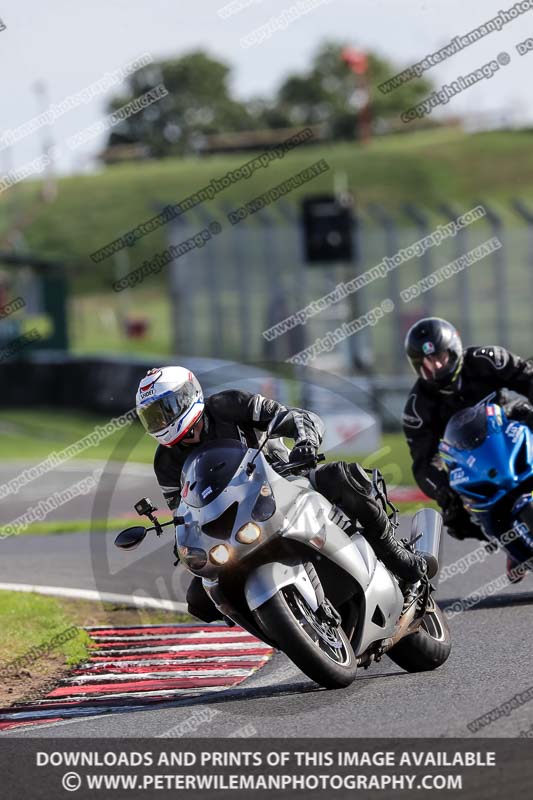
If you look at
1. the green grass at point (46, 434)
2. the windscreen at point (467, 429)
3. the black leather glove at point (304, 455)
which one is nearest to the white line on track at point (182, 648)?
the windscreen at point (467, 429)

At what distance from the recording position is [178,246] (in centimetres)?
2711

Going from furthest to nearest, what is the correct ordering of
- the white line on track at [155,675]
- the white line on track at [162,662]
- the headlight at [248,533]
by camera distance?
1. the white line on track at [162,662]
2. the white line on track at [155,675]
3. the headlight at [248,533]

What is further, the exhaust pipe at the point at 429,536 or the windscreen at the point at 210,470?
the exhaust pipe at the point at 429,536

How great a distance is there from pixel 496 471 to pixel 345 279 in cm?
1695

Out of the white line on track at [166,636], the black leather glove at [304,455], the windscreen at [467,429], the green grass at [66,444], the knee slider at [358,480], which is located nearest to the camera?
the black leather glove at [304,455]

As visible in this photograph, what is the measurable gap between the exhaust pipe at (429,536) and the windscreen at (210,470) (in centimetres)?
Answer: 134

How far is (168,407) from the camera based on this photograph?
6344mm

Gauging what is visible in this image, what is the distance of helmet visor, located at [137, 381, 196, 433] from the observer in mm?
6336

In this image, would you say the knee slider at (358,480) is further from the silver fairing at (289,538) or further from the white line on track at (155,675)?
the white line on track at (155,675)

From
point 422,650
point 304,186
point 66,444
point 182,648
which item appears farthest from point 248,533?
point 304,186

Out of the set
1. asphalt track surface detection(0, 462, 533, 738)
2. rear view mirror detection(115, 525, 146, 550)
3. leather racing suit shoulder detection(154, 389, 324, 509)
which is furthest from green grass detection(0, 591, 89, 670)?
rear view mirror detection(115, 525, 146, 550)

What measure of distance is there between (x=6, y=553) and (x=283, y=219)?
16232mm

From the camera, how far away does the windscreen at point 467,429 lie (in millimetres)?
7773

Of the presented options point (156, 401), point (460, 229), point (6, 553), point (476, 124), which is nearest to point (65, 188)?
point (476, 124)
